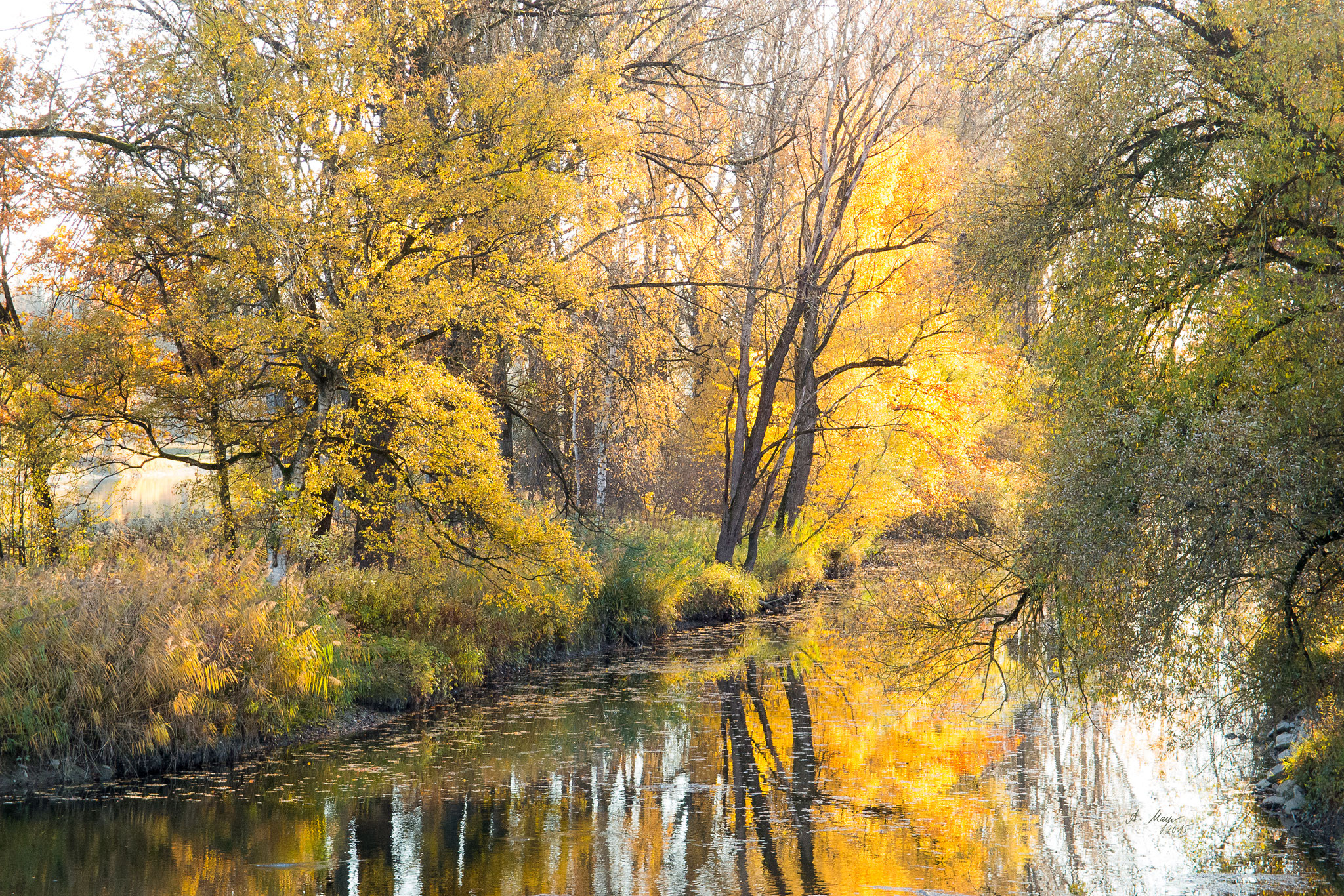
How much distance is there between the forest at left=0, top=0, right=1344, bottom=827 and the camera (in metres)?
8.85

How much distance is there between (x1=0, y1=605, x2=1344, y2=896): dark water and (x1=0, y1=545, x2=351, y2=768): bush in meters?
0.49

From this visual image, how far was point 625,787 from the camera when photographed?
34.8ft

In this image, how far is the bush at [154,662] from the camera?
994 cm

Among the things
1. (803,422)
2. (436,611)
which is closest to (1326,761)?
(436,611)

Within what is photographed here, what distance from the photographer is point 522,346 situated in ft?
48.0

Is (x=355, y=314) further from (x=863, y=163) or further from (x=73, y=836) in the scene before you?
(x=863, y=163)

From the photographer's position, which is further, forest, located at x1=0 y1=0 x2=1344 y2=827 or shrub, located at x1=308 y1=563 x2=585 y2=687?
shrub, located at x1=308 y1=563 x2=585 y2=687

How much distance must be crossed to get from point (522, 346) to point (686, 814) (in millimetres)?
6911

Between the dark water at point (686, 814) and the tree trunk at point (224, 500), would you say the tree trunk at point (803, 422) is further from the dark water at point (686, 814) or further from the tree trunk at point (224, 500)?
the tree trunk at point (224, 500)

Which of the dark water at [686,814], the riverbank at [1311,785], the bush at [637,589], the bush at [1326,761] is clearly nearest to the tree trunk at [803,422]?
the bush at [637,589]

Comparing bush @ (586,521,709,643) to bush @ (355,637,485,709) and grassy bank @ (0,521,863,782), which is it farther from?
bush @ (355,637,485,709)

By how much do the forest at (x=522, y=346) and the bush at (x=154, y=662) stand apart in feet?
0.13

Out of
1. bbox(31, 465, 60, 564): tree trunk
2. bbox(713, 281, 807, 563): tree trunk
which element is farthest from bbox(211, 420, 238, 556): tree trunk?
bbox(713, 281, 807, 563): tree trunk

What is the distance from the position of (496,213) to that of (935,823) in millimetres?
8104
